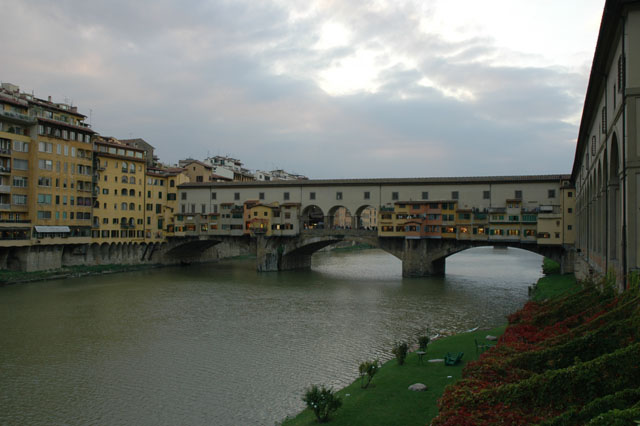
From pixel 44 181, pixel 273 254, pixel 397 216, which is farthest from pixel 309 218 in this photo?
pixel 44 181

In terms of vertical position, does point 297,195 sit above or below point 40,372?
above

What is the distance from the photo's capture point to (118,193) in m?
57.3

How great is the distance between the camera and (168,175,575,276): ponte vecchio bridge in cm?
4519

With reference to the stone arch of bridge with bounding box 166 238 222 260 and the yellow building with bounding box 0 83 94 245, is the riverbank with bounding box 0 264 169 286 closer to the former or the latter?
the yellow building with bounding box 0 83 94 245

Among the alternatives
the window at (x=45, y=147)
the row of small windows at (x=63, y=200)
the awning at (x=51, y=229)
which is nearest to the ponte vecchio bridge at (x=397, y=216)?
the row of small windows at (x=63, y=200)

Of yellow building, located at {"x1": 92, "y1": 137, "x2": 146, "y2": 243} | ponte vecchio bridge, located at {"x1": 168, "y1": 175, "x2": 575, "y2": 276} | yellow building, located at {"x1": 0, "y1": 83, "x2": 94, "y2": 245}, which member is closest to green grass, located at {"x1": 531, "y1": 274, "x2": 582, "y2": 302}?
ponte vecchio bridge, located at {"x1": 168, "y1": 175, "x2": 575, "y2": 276}

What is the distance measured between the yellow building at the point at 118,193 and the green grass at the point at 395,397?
4640cm

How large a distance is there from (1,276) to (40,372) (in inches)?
1117

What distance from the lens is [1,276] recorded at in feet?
139

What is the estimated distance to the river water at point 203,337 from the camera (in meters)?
16.1

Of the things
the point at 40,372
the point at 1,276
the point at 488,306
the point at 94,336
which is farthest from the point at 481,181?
the point at 1,276

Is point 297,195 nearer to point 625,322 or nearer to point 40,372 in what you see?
point 40,372

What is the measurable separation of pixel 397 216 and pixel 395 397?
3724cm

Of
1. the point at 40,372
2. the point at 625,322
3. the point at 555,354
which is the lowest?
the point at 40,372
